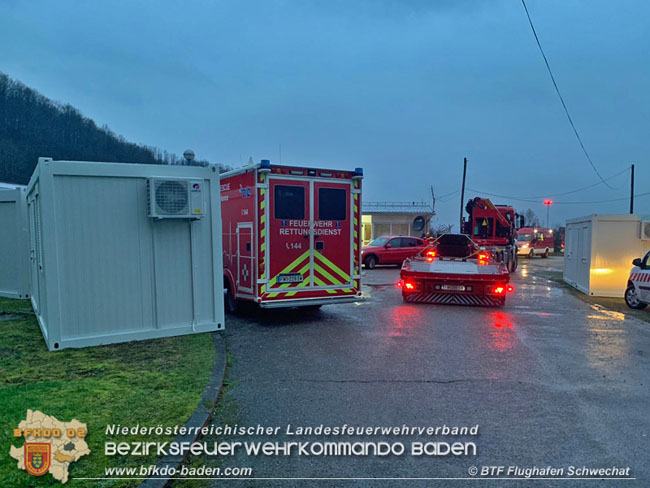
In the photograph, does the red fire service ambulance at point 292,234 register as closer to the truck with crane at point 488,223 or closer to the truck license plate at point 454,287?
the truck license plate at point 454,287

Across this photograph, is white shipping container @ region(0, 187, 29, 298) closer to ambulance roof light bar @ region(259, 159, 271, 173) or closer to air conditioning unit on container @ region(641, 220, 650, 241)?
ambulance roof light bar @ region(259, 159, 271, 173)

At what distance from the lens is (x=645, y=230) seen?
13398 mm

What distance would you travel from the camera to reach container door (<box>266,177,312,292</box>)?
8414 millimetres

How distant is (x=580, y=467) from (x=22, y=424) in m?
4.46

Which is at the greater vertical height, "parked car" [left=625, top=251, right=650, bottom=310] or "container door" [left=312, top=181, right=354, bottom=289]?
"container door" [left=312, top=181, right=354, bottom=289]

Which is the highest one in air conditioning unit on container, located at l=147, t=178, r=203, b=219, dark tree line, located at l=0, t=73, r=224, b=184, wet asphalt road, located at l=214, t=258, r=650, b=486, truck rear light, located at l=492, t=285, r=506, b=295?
dark tree line, located at l=0, t=73, r=224, b=184

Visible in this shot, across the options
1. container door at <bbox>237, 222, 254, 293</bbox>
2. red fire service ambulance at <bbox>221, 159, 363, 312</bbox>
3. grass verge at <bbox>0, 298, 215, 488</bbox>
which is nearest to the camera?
grass verge at <bbox>0, 298, 215, 488</bbox>

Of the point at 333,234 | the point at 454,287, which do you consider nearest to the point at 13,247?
the point at 333,234

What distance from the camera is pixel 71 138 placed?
119ft

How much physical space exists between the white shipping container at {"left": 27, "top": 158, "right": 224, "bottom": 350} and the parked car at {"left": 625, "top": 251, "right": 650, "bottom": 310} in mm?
9499

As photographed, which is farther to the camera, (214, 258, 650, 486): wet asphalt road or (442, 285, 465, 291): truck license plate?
(442, 285, 465, 291): truck license plate

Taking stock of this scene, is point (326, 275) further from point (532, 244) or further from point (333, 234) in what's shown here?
point (532, 244)

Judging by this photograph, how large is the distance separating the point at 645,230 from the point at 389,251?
10.7 m

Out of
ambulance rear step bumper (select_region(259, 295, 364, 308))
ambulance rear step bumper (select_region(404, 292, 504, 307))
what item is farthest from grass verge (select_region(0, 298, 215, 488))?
ambulance rear step bumper (select_region(404, 292, 504, 307))
